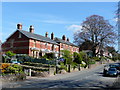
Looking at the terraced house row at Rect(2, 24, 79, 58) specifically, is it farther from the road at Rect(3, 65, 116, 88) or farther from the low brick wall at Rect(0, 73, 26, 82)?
the low brick wall at Rect(0, 73, 26, 82)

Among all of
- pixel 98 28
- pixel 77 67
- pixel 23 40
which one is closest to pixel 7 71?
pixel 77 67

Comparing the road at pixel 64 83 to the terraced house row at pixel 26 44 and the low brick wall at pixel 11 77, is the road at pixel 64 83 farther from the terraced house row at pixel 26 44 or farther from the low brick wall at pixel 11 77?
the terraced house row at pixel 26 44

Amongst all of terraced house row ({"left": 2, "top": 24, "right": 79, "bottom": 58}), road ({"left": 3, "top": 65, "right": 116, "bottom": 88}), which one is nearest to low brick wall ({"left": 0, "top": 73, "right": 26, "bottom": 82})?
road ({"left": 3, "top": 65, "right": 116, "bottom": 88})

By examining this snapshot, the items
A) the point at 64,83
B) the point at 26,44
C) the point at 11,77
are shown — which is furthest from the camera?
the point at 26,44

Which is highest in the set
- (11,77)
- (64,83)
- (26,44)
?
(26,44)

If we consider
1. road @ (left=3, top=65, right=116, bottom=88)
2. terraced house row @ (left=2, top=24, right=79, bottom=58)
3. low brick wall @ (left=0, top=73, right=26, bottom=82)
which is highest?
terraced house row @ (left=2, top=24, right=79, bottom=58)

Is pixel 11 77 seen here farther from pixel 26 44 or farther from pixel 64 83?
pixel 26 44

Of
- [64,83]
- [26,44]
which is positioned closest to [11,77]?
[64,83]

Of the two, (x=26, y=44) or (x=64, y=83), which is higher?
(x=26, y=44)

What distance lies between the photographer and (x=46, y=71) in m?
31.7

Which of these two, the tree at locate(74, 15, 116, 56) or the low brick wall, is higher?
the tree at locate(74, 15, 116, 56)

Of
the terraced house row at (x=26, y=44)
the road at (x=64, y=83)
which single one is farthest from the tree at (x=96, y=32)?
the road at (x=64, y=83)

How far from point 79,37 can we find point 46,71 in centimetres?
4021

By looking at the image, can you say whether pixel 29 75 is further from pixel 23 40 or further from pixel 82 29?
pixel 82 29
